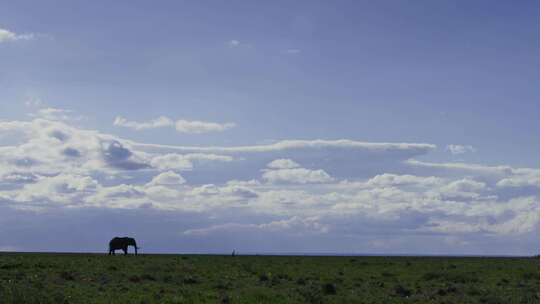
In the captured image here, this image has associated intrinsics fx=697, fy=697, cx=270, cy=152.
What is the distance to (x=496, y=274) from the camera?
50969 millimetres

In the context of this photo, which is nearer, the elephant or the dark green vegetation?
the dark green vegetation

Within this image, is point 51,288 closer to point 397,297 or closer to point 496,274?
point 397,297

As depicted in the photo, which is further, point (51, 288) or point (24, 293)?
point (51, 288)

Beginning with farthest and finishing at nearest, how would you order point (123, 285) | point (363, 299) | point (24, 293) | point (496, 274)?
point (496, 274)
point (123, 285)
point (363, 299)
point (24, 293)

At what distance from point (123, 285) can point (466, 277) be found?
2269cm

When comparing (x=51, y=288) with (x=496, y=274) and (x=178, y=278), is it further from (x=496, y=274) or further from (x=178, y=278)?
(x=496, y=274)

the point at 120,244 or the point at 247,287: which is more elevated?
the point at 120,244

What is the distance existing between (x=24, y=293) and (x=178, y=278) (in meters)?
13.9

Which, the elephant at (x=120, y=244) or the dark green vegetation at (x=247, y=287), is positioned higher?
the elephant at (x=120, y=244)

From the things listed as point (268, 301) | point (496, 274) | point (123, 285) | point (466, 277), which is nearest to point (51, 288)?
point (123, 285)

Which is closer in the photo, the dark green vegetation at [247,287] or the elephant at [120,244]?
the dark green vegetation at [247,287]

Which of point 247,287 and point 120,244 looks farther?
point 120,244

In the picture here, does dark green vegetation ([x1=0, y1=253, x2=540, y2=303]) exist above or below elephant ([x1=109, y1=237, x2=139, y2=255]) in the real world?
below

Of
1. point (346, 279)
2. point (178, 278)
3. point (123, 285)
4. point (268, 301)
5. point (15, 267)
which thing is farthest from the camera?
point (15, 267)
